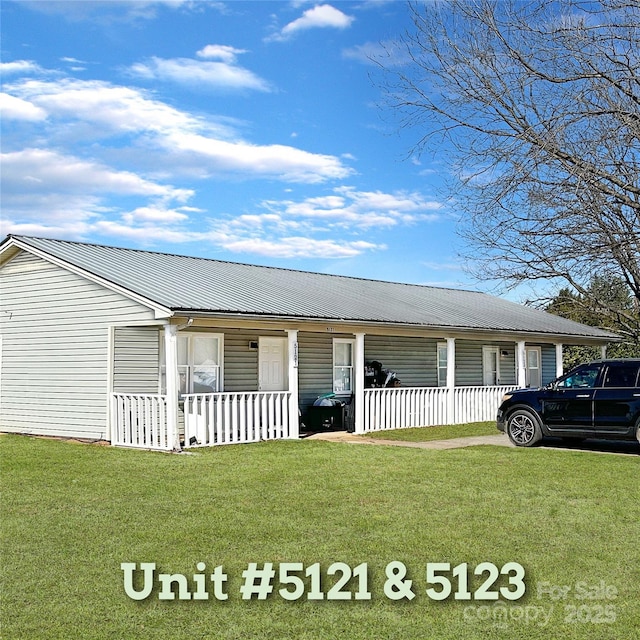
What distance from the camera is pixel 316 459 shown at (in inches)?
534

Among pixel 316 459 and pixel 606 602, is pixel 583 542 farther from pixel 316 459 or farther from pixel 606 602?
pixel 316 459

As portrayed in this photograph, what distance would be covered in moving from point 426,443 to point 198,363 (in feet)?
18.5

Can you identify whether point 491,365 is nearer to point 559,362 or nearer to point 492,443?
point 559,362

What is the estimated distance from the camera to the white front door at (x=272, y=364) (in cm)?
2006

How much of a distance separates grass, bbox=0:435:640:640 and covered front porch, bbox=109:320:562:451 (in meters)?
2.01

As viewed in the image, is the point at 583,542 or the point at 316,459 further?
the point at 316,459

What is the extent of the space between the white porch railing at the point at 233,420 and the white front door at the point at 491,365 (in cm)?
1099

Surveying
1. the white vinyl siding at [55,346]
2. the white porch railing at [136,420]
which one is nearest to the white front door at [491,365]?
the white porch railing at [136,420]

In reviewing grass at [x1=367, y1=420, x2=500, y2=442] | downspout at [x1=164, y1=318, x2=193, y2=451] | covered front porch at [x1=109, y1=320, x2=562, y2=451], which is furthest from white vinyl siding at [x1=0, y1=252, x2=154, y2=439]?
grass at [x1=367, y1=420, x2=500, y2=442]

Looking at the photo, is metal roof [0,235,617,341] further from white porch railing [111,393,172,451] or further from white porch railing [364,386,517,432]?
white porch railing [111,393,172,451]

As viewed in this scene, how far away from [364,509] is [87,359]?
34.0 ft

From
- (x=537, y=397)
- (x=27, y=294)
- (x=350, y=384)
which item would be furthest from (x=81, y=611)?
(x=350, y=384)

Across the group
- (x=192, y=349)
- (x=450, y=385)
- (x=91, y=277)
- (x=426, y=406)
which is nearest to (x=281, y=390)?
(x=192, y=349)

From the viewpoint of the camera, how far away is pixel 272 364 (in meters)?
20.3
